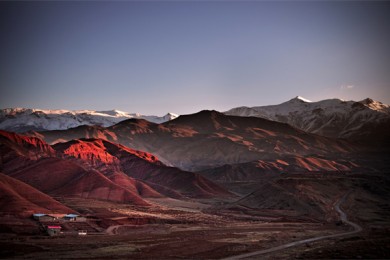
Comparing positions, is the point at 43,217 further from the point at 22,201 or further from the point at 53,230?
the point at 22,201

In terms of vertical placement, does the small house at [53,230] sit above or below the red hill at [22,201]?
below

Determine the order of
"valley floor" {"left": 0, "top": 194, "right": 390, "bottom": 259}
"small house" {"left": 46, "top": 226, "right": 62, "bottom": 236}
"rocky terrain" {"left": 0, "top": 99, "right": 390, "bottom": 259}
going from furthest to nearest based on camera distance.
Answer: "small house" {"left": 46, "top": 226, "right": 62, "bottom": 236} < "rocky terrain" {"left": 0, "top": 99, "right": 390, "bottom": 259} < "valley floor" {"left": 0, "top": 194, "right": 390, "bottom": 259}

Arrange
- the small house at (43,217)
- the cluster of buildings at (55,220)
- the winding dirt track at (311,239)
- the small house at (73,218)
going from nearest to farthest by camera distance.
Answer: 1. the winding dirt track at (311,239)
2. the cluster of buildings at (55,220)
3. the small house at (43,217)
4. the small house at (73,218)

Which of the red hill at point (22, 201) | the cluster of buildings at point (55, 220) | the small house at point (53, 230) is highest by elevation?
the red hill at point (22, 201)

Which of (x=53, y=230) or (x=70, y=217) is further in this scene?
(x=70, y=217)

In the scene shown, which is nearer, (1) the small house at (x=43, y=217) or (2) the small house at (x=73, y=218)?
(1) the small house at (x=43, y=217)

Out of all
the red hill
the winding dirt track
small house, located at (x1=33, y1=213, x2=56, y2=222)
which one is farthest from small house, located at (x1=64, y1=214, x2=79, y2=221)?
the winding dirt track

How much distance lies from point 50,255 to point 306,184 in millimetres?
97921

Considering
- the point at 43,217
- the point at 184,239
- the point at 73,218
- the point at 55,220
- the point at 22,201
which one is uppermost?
the point at 22,201

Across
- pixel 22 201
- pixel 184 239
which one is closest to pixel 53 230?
pixel 184 239

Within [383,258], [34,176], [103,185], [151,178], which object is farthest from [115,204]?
[383,258]

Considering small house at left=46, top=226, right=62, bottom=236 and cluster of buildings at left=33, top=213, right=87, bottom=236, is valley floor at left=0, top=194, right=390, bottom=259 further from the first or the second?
cluster of buildings at left=33, top=213, right=87, bottom=236

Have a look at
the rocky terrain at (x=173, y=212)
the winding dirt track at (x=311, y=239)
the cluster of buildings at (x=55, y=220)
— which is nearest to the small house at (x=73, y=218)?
the cluster of buildings at (x=55, y=220)

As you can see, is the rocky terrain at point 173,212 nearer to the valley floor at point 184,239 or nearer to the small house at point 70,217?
the valley floor at point 184,239
